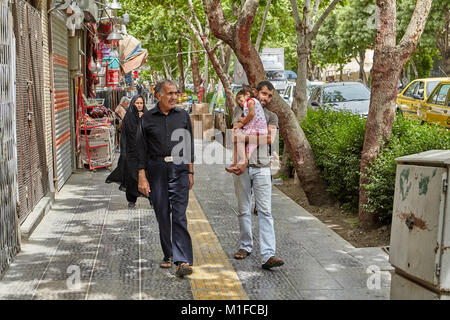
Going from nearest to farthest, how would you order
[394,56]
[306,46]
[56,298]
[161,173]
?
[56,298]
[161,173]
[394,56]
[306,46]

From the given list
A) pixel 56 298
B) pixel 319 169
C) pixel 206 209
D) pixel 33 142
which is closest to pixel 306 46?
pixel 319 169

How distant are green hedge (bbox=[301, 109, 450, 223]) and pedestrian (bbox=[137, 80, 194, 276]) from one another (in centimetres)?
246

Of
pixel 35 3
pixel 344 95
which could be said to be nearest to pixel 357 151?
pixel 35 3

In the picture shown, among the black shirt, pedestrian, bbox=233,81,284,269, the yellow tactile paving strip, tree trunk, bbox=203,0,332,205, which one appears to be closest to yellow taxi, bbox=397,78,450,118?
tree trunk, bbox=203,0,332,205

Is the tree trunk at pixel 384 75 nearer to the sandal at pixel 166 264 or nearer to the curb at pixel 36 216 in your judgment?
the sandal at pixel 166 264

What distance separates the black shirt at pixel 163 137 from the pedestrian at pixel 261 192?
652 mm

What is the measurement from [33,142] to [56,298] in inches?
151

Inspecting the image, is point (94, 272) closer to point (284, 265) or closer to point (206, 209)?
point (284, 265)

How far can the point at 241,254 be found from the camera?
6.78 m

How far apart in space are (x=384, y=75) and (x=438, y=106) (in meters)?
8.25

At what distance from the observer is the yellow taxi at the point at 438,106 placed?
15.1 m

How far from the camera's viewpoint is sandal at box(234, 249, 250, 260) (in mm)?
6754

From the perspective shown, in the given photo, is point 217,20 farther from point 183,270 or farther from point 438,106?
point 438,106

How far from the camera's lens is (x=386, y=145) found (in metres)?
8.13
